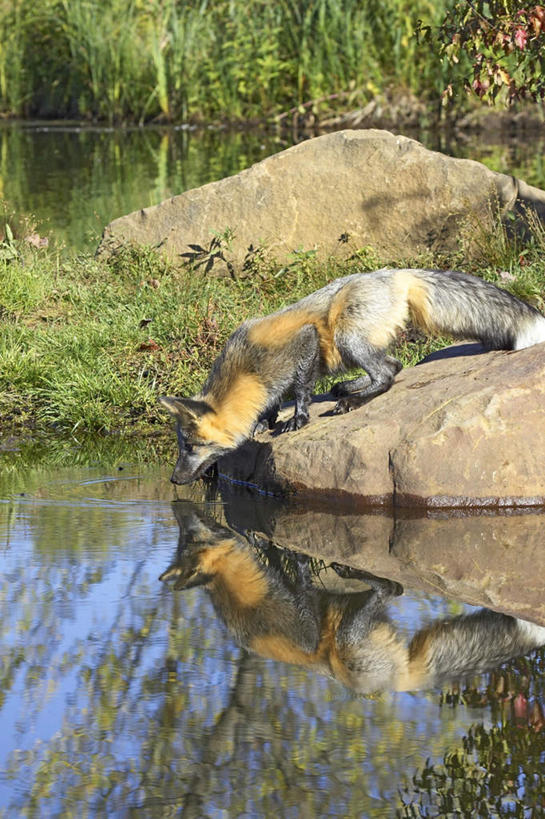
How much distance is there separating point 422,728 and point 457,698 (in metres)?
0.31

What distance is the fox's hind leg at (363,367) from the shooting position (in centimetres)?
746

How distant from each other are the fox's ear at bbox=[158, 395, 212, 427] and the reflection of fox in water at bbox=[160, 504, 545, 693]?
1.14 m

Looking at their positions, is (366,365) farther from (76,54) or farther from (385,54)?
(76,54)

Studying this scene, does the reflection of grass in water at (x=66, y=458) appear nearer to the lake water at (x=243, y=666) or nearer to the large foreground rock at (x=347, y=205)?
the lake water at (x=243, y=666)

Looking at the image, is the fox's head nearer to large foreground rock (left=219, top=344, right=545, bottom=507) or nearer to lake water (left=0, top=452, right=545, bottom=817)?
large foreground rock (left=219, top=344, right=545, bottom=507)

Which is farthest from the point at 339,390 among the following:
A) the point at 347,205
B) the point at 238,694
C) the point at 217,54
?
the point at 217,54

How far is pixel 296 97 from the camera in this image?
2561cm

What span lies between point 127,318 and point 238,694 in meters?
6.08

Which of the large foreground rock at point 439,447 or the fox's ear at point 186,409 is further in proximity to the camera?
the fox's ear at point 186,409

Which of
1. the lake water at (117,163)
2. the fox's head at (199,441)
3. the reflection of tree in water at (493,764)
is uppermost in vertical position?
the reflection of tree in water at (493,764)

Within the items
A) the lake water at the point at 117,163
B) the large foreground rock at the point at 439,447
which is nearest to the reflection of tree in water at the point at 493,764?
the large foreground rock at the point at 439,447

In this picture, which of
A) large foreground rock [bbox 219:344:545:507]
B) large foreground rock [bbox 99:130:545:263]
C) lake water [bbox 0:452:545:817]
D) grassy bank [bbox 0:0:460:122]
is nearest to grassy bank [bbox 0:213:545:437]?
large foreground rock [bbox 99:130:545:263]

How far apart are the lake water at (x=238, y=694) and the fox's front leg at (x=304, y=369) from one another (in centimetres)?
116

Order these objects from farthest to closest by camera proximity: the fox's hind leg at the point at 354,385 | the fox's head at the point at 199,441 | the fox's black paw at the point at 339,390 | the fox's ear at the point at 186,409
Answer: the fox's black paw at the point at 339,390
the fox's hind leg at the point at 354,385
the fox's head at the point at 199,441
the fox's ear at the point at 186,409
